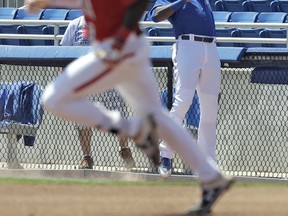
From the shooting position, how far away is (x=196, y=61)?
1162 centimetres

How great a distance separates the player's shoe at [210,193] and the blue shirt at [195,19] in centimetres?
429

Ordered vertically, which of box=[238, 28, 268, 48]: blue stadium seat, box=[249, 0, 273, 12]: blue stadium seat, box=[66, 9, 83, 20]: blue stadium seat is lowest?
box=[66, 9, 83, 20]: blue stadium seat

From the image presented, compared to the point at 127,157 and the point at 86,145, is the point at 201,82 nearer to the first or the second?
the point at 127,157

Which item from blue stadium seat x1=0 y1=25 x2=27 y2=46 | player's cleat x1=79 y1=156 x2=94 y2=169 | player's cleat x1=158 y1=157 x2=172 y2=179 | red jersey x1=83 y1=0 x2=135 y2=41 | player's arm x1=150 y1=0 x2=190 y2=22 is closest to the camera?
red jersey x1=83 y1=0 x2=135 y2=41

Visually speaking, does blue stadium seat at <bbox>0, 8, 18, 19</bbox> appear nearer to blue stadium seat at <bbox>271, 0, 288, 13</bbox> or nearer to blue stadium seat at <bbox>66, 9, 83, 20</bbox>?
blue stadium seat at <bbox>66, 9, 83, 20</bbox>

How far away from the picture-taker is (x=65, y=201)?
817 centimetres

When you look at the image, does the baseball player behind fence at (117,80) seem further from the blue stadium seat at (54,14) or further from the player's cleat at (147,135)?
the blue stadium seat at (54,14)

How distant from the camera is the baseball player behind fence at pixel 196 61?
11.7 m

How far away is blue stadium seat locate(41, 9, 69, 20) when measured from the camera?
19094 mm

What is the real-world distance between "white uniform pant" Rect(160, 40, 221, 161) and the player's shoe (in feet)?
13.5

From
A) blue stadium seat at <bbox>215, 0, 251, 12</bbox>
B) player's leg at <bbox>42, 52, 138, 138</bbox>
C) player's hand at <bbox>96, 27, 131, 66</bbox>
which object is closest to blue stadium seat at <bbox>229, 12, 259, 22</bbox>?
blue stadium seat at <bbox>215, 0, 251, 12</bbox>

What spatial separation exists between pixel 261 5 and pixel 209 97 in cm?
787

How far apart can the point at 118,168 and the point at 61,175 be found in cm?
78

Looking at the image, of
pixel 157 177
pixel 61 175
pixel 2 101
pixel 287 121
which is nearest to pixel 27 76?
pixel 2 101
